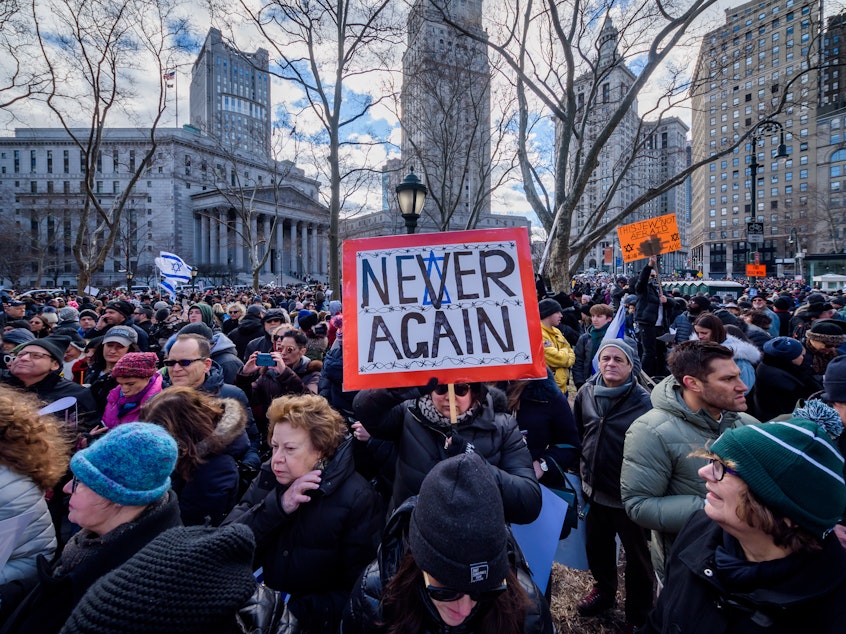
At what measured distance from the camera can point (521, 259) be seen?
249 centimetres

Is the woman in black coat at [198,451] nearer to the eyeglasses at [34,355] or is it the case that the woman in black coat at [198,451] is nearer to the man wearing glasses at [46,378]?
the man wearing glasses at [46,378]

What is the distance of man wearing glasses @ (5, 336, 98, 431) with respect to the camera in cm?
337

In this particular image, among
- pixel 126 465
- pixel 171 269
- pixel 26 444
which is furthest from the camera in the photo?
pixel 171 269

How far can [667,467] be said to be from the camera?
7.72 feet

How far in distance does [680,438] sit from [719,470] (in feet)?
2.80

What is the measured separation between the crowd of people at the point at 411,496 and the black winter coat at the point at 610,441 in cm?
2

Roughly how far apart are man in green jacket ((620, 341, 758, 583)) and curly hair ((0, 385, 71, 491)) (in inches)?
118

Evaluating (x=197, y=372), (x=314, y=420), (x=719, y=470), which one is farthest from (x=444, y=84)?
(x=719, y=470)

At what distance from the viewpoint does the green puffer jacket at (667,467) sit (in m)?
2.30

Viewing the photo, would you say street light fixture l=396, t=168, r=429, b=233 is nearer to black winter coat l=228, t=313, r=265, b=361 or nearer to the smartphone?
black winter coat l=228, t=313, r=265, b=361

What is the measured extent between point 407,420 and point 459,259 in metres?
0.98

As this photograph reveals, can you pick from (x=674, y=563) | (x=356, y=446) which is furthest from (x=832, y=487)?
(x=356, y=446)

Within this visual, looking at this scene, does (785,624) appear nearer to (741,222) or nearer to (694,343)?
(694,343)

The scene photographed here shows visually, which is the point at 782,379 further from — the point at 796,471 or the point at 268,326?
the point at 268,326
